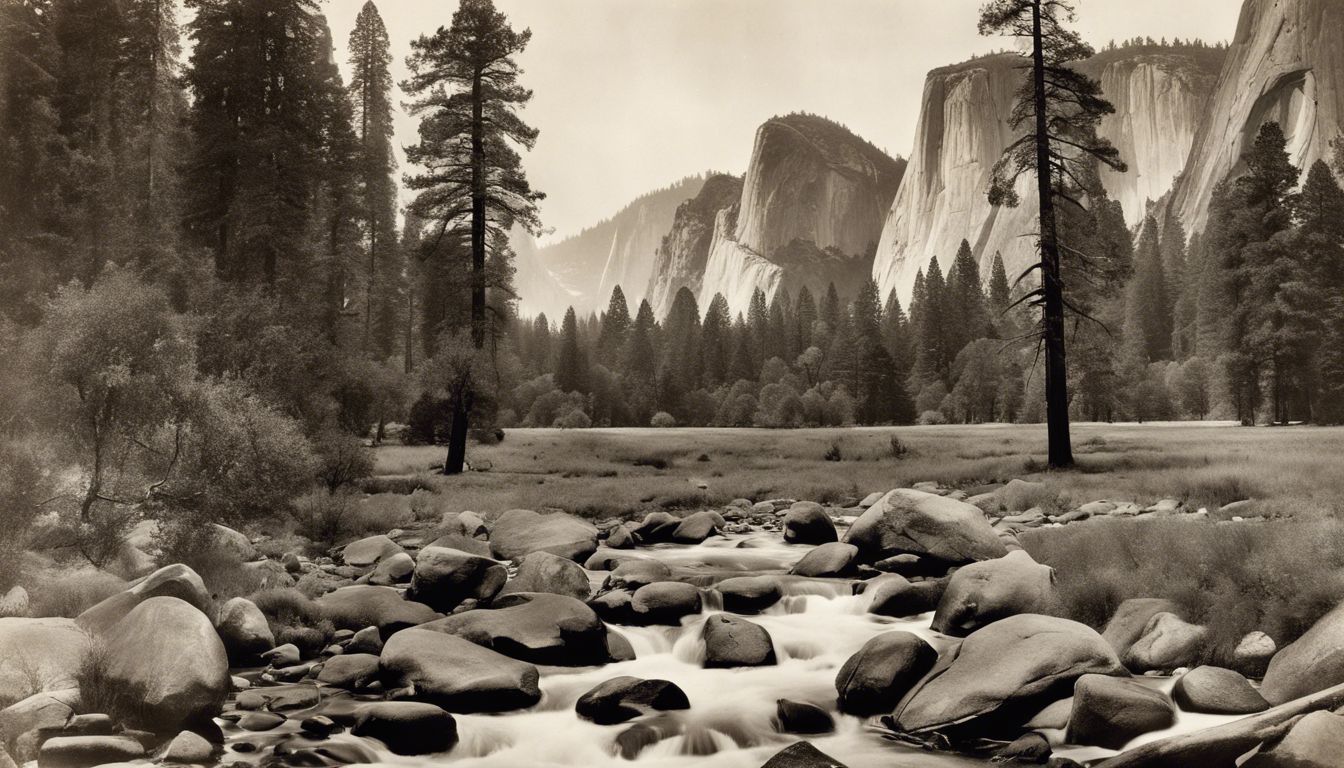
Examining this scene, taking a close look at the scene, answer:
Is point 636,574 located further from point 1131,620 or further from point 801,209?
point 801,209

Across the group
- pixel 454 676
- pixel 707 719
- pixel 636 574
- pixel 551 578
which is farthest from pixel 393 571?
pixel 707 719

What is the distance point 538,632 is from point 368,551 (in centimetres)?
583

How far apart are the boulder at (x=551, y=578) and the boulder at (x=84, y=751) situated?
528 cm

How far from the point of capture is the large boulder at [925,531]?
38.3 ft

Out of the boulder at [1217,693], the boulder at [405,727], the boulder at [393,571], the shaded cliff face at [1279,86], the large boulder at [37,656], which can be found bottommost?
the boulder at [405,727]

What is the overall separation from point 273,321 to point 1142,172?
10988 cm

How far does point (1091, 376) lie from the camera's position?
40.8 meters

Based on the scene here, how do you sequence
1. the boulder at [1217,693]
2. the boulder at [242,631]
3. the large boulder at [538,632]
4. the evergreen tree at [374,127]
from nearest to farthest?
the boulder at [1217,693] → the boulder at [242,631] → the large boulder at [538,632] → the evergreen tree at [374,127]

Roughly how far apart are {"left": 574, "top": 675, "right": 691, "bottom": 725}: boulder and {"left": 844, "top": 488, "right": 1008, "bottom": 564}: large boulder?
580 cm

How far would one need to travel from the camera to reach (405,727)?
21.5ft

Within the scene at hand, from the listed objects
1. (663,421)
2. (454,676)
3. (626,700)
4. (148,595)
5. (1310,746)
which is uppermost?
(663,421)

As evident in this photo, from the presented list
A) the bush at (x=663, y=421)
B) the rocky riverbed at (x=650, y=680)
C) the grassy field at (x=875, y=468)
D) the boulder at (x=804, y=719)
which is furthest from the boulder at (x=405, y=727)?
the bush at (x=663, y=421)

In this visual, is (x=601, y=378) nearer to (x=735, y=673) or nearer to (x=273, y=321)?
(x=273, y=321)

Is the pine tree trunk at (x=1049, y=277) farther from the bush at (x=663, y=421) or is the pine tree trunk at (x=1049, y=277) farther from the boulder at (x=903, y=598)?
the bush at (x=663, y=421)
